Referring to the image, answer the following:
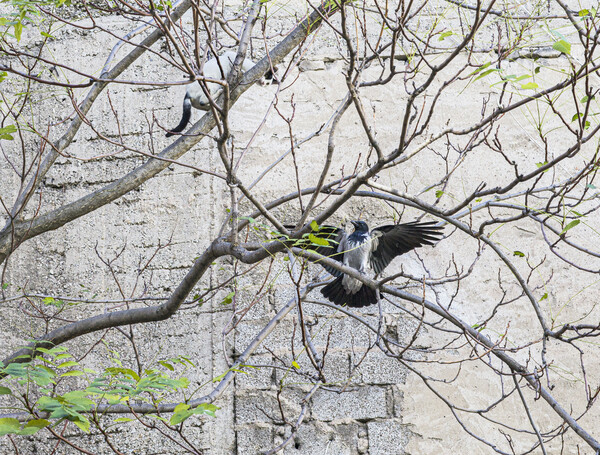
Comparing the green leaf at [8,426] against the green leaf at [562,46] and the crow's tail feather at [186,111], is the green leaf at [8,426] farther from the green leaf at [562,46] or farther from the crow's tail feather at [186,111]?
the crow's tail feather at [186,111]

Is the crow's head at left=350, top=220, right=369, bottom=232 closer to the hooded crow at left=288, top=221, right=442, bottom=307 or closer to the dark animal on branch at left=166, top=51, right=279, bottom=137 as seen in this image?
the hooded crow at left=288, top=221, right=442, bottom=307

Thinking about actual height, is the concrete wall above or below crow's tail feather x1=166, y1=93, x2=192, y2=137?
below

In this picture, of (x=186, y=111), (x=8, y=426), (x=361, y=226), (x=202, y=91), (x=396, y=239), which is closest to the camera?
(x=8, y=426)

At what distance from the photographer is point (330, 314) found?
10.3ft

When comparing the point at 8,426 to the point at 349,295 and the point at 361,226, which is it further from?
the point at 361,226

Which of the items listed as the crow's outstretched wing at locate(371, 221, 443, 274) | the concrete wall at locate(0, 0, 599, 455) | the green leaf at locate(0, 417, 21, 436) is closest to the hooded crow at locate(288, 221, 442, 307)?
the crow's outstretched wing at locate(371, 221, 443, 274)

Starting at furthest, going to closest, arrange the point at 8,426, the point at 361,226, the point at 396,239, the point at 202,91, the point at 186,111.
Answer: the point at 186,111 → the point at 202,91 → the point at 361,226 → the point at 396,239 → the point at 8,426

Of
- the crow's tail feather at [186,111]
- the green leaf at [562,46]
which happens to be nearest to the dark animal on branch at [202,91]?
the crow's tail feather at [186,111]

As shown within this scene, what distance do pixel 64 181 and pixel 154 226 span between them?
58 centimetres

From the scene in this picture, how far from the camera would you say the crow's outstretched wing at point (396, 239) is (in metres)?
2.60

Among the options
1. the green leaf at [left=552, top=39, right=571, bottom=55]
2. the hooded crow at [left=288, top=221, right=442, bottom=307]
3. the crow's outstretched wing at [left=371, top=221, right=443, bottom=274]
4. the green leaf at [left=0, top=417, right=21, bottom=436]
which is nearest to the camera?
the green leaf at [left=0, top=417, right=21, bottom=436]

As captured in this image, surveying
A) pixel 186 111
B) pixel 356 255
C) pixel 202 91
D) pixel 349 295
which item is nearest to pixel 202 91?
pixel 202 91

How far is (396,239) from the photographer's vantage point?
2.77 m

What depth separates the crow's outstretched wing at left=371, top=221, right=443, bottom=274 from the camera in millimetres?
2602
